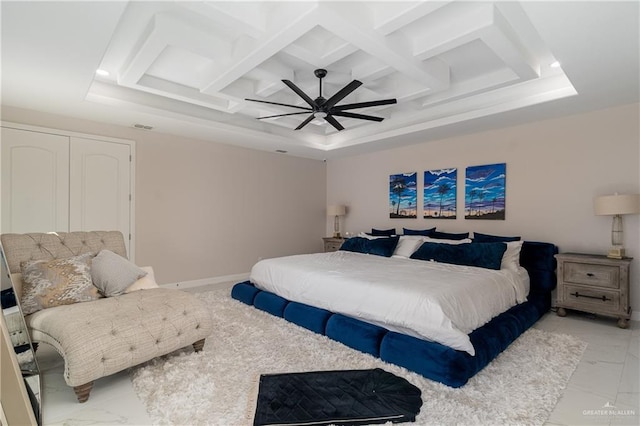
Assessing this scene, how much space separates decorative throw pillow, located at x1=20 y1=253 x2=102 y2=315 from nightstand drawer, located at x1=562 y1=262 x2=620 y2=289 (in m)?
4.79

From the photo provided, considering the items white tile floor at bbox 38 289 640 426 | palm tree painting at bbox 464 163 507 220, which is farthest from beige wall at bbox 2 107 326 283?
palm tree painting at bbox 464 163 507 220

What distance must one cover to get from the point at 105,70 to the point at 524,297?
4989 mm

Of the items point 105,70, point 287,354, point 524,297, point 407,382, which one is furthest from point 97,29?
point 524,297

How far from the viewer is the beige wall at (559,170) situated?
3.53 m

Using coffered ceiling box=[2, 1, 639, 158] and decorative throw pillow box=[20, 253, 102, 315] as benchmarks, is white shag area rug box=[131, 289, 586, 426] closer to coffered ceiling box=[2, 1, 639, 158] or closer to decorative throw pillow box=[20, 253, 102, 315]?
decorative throw pillow box=[20, 253, 102, 315]

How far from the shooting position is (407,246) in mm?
4555

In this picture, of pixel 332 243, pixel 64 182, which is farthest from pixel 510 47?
pixel 64 182

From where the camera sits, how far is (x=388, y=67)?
9.97 feet

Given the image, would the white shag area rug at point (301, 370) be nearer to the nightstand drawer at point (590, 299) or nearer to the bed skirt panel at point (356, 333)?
the bed skirt panel at point (356, 333)

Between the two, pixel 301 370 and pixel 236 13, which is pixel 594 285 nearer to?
pixel 301 370

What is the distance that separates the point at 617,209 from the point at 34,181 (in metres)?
6.55

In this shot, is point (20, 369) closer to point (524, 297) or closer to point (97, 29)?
point (97, 29)

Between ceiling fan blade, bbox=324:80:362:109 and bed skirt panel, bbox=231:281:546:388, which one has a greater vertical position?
ceiling fan blade, bbox=324:80:362:109

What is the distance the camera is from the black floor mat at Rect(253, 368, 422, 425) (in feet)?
6.01
